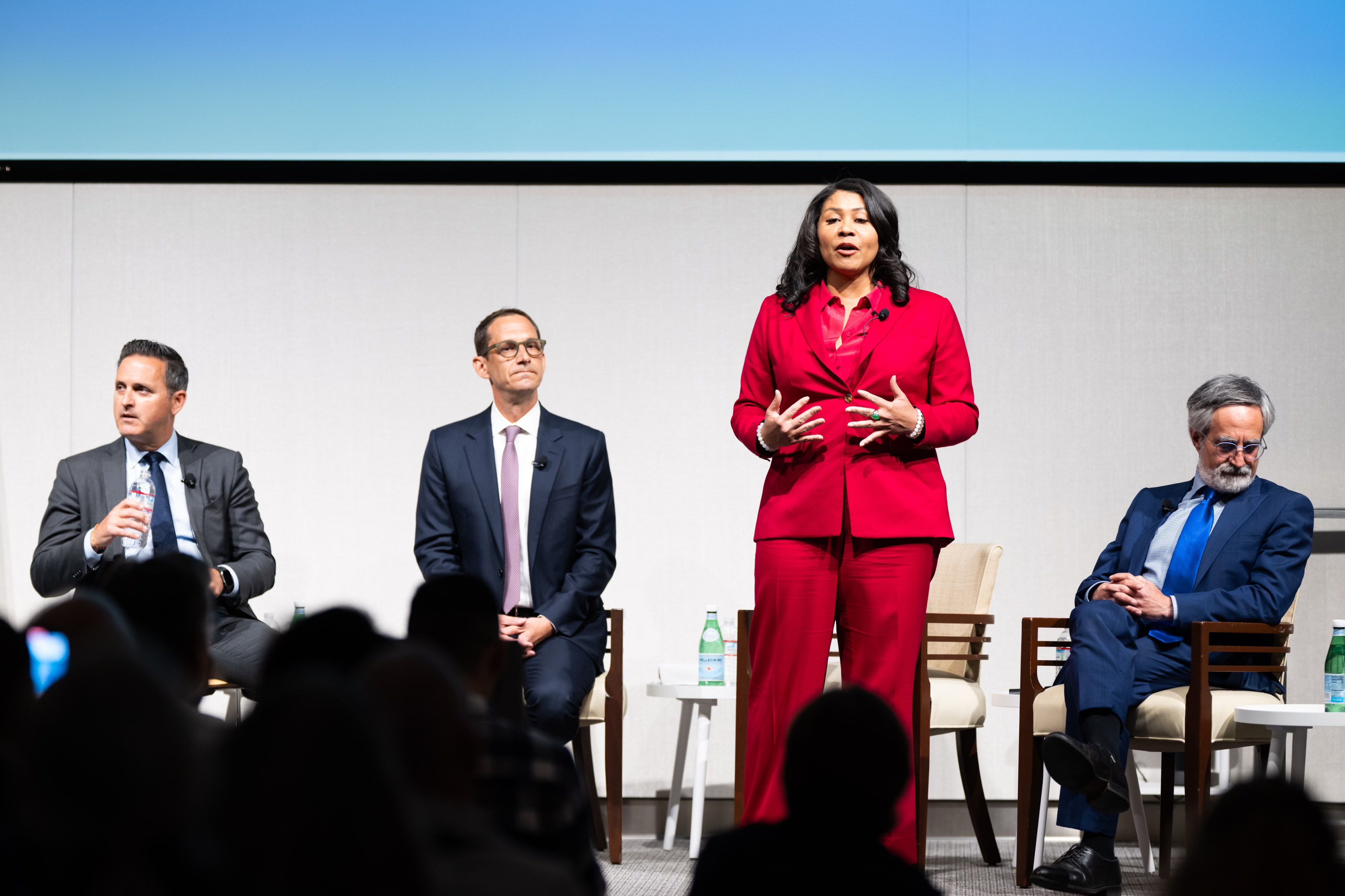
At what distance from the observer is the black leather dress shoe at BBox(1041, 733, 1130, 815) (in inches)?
118

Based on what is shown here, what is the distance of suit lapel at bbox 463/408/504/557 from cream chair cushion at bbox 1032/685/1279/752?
156 centimetres

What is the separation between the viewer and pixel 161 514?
387cm

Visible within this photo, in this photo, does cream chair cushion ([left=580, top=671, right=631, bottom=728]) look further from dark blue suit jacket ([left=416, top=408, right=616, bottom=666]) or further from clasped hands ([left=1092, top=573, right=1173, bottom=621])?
clasped hands ([left=1092, top=573, right=1173, bottom=621])

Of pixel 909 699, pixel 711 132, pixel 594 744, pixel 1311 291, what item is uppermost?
pixel 711 132

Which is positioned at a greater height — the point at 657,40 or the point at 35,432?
the point at 657,40

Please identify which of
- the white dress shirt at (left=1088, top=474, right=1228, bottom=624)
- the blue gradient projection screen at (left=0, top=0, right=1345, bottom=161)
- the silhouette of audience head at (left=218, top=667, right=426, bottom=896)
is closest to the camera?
the silhouette of audience head at (left=218, top=667, right=426, bottom=896)

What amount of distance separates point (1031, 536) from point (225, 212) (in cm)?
310

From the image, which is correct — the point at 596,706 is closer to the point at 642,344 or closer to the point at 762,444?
the point at 762,444

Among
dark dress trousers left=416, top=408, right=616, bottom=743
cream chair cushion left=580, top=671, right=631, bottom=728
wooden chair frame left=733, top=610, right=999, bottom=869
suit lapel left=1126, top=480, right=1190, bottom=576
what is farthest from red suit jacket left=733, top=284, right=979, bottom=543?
cream chair cushion left=580, top=671, right=631, bottom=728

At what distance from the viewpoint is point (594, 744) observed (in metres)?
4.68

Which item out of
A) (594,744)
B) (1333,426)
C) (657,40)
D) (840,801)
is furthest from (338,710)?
(1333,426)

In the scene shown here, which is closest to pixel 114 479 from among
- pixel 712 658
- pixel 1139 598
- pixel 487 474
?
pixel 487 474

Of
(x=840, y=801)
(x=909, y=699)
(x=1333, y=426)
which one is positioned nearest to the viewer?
(x=840, y=801)

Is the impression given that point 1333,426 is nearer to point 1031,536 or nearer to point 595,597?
point 1031,536
